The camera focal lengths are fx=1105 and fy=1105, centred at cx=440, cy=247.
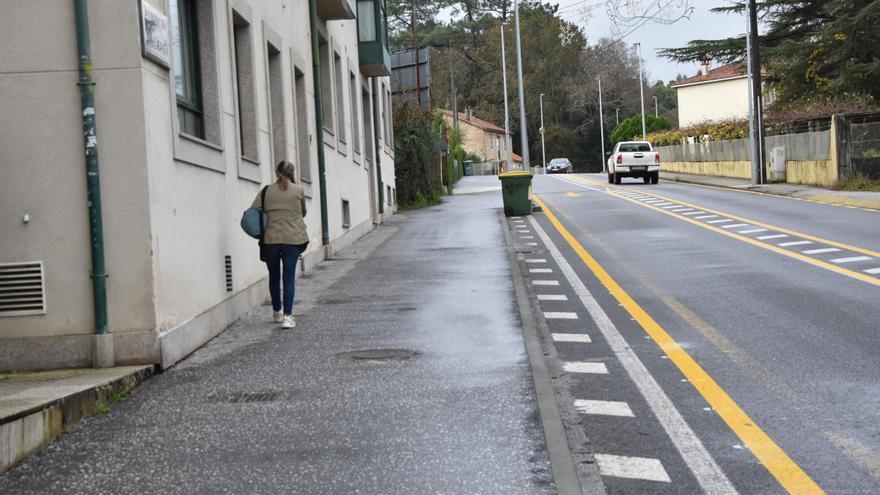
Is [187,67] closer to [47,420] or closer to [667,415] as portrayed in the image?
[47,420]

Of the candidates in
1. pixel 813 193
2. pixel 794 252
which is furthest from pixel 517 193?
pixel 794 252

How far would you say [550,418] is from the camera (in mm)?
6477

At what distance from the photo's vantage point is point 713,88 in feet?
286

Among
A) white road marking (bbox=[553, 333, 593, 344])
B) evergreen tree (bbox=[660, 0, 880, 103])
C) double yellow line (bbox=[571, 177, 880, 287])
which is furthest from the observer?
evergreen tree (bbox=[660, 0, 880, 103])

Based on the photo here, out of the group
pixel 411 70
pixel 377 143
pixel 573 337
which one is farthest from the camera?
pixel 411 70

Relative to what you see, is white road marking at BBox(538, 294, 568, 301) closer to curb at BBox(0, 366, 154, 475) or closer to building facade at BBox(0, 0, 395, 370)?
building facade at BBox(0, 0, 395, 370)

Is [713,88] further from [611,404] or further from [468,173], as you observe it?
[611,404]

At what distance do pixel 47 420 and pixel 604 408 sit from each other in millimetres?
3308

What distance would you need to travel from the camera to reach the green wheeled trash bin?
28.7 m

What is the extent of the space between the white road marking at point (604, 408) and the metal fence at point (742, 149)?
29690mm

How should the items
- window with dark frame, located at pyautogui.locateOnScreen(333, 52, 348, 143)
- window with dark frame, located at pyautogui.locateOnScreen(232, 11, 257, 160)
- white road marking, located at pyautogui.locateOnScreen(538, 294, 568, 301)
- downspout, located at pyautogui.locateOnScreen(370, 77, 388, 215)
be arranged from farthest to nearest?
downspout, located at pyautogui.locateOnScreen(370, 77, 388, 215) < window with dark frame, located at pyautogui.locateOnScreen(333, 52, 348, 143) < window with dark frame, located at pyautogui.locateOnScreen(232, 11, 257, 160) < white road marking, located at pyautogui.locateOnScreen(538, 294, 568, 301)

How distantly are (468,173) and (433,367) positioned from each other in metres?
84.4

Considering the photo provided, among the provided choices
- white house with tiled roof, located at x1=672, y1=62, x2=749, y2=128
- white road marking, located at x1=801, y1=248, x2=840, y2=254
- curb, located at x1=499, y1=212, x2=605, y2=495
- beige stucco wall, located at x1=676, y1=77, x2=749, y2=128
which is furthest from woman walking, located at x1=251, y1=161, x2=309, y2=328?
white house with tiled roof, located at x1=672, y1=62, x2=749, y2=128

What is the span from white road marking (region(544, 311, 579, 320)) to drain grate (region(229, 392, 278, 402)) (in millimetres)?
3899
